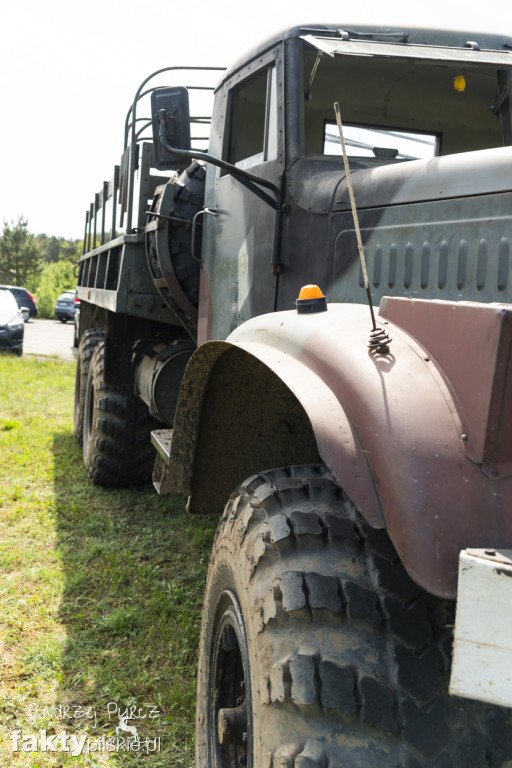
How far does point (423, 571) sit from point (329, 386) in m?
0.50

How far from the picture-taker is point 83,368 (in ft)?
21.0

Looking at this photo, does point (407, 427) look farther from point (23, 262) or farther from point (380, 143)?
point (23, 262)

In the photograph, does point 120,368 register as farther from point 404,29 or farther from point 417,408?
point 417,408

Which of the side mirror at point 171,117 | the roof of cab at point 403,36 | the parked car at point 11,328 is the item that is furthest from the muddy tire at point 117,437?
the parked car at point 11,328

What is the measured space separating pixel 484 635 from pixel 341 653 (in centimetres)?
35

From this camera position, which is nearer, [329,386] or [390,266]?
[329,386]

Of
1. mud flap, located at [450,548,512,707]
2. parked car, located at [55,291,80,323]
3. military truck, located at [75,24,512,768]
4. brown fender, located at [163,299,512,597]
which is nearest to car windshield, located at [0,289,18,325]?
military truck, located at [75,24,512,768]

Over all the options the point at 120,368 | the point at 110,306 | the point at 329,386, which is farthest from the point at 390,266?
the point at 120,368

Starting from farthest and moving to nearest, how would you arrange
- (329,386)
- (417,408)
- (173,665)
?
(173,665), (329,386), (417,408)

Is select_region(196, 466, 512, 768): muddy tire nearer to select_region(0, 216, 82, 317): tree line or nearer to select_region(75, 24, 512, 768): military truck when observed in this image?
select_region(75, 24, 512, 768): military truck

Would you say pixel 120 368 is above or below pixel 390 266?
below

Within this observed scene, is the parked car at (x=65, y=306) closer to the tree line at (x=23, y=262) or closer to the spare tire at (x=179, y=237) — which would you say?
the tree line at (x=23, y=262)

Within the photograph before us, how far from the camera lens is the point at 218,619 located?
2117mm

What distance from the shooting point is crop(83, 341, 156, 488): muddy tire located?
16.9 feet
